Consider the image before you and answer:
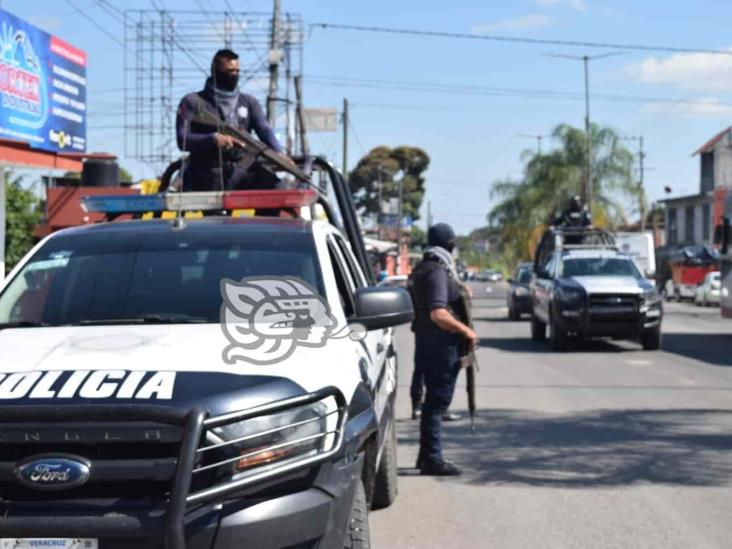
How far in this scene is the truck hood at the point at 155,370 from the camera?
4055 mm

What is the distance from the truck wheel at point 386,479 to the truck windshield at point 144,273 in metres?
1.71

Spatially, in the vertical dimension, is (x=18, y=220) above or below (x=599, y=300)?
above

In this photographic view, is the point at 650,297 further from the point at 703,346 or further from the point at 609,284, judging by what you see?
the point at 703,346

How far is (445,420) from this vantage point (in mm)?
11484

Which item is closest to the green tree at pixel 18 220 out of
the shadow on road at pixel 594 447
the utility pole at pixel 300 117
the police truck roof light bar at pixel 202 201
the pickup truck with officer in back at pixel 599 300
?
the utility pole at pixel 300 117

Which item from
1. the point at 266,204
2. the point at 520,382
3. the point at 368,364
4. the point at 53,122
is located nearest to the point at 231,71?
the point at 266,204

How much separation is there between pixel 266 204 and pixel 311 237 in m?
1.05

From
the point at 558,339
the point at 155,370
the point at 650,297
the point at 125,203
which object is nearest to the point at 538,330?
the point at 558,339

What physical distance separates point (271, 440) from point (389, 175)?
90.7 meters

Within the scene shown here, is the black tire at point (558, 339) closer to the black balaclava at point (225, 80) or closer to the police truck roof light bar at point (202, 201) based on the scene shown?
the black balaclava at point (225, 80)

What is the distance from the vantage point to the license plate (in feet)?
12.8

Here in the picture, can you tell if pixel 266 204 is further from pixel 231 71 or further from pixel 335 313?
pixel 231 71

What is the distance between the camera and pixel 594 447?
961 cm

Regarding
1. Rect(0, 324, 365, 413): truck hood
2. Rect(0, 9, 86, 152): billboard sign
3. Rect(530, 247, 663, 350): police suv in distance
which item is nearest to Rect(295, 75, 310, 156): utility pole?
Rect(0, 9, 86, 152): billboard sign
